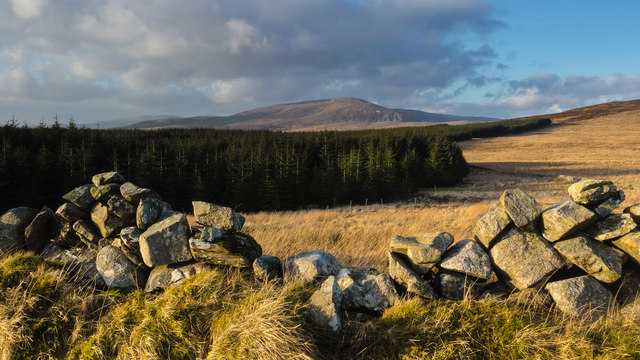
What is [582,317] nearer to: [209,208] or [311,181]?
[209,208]

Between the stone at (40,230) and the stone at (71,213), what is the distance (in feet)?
1.43

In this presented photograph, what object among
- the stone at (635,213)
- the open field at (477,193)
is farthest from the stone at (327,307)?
the stone at (635,213)

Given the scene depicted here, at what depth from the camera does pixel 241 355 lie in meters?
3.49

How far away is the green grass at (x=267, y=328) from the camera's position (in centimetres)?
364

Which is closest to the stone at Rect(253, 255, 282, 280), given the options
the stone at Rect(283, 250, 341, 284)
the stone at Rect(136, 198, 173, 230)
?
the stone at Rect(283, 250, 341, 284)

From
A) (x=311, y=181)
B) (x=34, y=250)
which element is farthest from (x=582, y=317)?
(x=311, y=181)

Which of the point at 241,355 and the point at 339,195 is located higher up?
the point at 241,355

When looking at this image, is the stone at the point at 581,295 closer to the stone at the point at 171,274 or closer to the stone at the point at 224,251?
the stone at the point at 224,251

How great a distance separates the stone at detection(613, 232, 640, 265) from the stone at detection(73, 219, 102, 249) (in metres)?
7.91

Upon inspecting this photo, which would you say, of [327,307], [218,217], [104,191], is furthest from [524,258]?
[104,191]

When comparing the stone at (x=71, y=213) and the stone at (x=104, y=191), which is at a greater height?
the stone at (x=104, y=191)

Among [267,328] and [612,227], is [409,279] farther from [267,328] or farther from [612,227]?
[612,227]

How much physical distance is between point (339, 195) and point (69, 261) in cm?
3459

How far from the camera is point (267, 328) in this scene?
11.8ft
